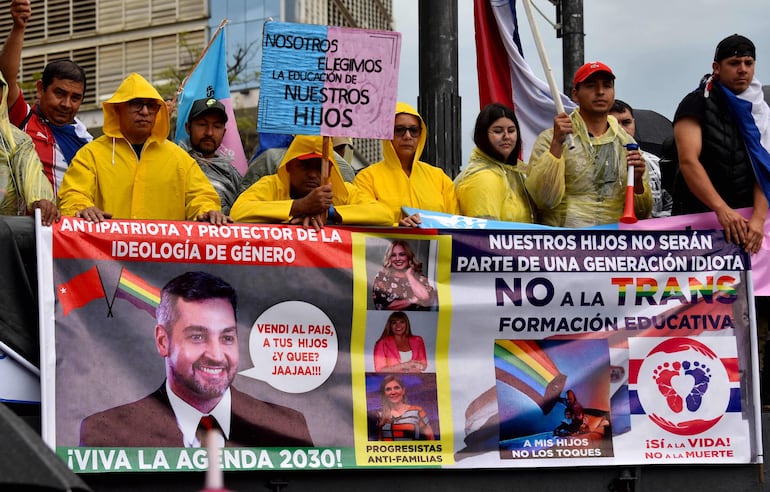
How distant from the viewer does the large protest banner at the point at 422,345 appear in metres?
5.81

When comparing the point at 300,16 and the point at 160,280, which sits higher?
the point at 300,16

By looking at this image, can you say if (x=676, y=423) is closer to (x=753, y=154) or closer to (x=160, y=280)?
(x=753, y=154)

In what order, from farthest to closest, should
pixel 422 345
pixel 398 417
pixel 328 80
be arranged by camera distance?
pixel 328 80 → pixel 422 345 → pixel 398 417

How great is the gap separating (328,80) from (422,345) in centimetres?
141

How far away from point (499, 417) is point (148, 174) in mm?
2204

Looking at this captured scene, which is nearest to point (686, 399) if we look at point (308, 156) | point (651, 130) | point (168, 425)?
point (308, 156)

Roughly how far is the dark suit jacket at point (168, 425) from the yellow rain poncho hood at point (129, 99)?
157cm

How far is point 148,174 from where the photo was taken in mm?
6590

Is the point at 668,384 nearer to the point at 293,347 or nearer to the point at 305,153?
the point at 293,347

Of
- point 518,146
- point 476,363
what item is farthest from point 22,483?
point 518,146

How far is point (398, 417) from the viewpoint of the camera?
603 cm

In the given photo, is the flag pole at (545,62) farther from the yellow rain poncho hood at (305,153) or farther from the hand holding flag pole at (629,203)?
the yellow rain poncho hood at (305,153)

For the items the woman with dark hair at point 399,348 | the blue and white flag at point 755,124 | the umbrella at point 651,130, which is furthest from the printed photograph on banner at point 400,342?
the umbrella at point 651,130

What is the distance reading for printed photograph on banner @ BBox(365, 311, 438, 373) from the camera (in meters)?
6.09
